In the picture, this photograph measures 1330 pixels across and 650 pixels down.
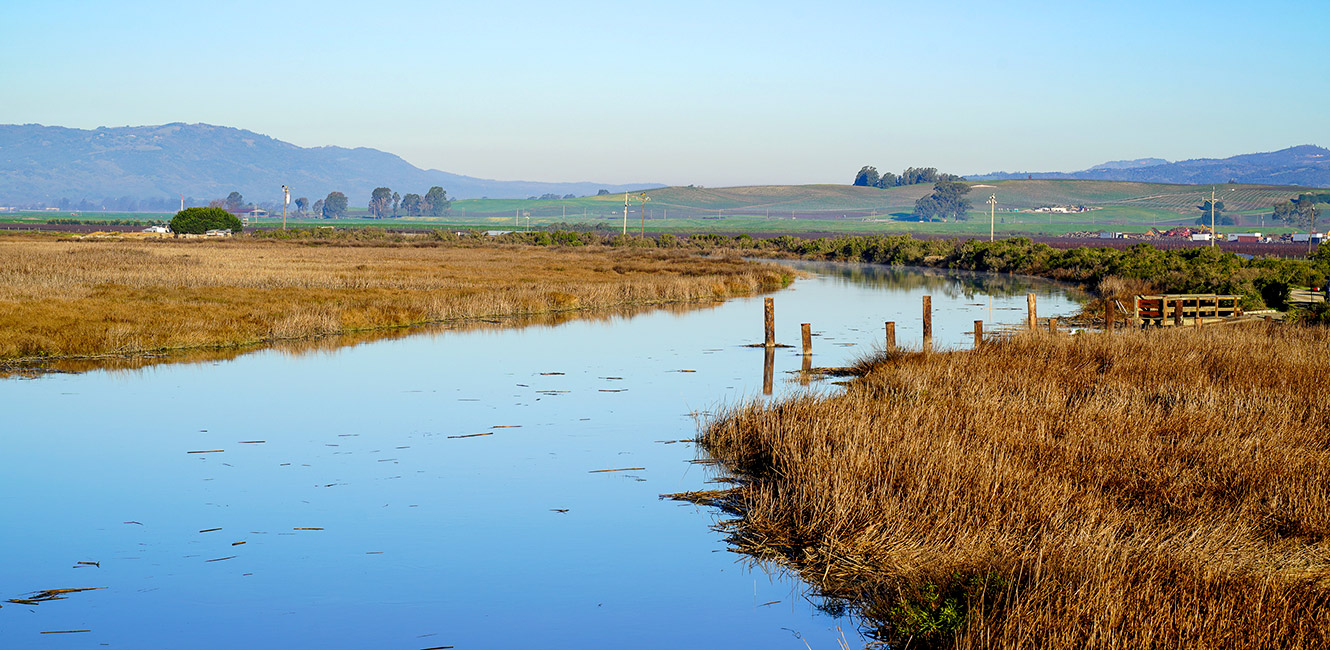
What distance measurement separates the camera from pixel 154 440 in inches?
704

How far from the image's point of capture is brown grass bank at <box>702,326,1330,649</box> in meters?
8.03

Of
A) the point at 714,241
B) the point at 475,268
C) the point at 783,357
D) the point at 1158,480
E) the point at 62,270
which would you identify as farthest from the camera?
the point at 714,241

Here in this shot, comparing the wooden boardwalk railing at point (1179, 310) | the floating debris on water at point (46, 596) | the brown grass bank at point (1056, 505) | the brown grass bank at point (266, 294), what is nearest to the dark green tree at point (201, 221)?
the brown grass bank at point (266, 294)

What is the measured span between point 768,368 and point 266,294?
19.4 m

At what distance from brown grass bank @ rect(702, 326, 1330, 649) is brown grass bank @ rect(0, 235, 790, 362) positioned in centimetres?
1701

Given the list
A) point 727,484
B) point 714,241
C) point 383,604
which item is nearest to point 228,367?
point 727,484

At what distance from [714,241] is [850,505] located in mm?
114227

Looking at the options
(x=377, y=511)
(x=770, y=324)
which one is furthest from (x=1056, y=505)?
(x=770, y=324)

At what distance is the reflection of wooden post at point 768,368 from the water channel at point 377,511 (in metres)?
0.27

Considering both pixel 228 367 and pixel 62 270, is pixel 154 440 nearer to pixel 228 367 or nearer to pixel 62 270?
pixel 228 367

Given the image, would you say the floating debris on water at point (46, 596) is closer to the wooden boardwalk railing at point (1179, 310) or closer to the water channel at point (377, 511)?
the water channel at point (377, 511)

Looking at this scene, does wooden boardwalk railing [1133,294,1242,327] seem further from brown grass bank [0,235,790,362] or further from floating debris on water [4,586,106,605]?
floating debris on water [4,586,106,605]

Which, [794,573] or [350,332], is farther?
[350,332]

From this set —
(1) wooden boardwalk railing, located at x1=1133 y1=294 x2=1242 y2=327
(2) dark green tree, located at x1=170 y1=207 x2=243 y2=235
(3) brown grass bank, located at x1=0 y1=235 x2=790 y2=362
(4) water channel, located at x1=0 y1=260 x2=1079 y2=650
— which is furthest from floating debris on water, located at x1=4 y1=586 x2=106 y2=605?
(2) dark green tree, located at x1=170 y1=207 x2=243 y2=235
